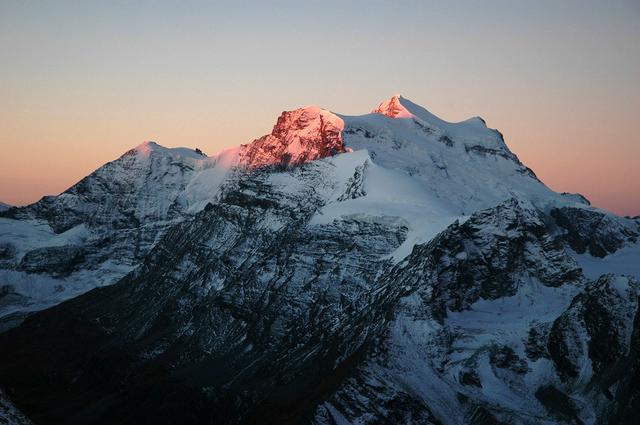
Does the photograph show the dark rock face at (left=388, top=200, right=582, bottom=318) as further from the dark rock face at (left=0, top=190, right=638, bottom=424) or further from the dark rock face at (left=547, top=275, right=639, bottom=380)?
the dark rock face at (left=547, top=275, right=639, bottom=380)

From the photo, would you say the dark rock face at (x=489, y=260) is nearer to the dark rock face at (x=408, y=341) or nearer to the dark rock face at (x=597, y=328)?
the dark rock face at (x=408, y=341)

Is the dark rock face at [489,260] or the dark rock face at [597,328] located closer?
the dark rock face at [597,328]

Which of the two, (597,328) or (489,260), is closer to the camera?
(597,328)

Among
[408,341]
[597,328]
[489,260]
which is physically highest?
[489,260]


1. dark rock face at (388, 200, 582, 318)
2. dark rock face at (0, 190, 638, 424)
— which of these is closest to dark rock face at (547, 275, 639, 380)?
dark rock face at (0, 190, 638, 424)

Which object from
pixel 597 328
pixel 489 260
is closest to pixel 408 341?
pixel 489 260

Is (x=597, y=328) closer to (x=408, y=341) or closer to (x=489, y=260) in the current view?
(x=408, y=341)

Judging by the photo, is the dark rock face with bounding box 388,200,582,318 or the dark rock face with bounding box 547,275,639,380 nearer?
the dark rock face with bounding box 547,275,639,380

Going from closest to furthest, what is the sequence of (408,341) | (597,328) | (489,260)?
1. (597,328)
2. (408,341)
3. (489,260)

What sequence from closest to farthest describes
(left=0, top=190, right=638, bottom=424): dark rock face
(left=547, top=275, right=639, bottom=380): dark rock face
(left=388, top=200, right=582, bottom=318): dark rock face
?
(left=547, top=275, right=639, bottom=380): dark rock face, (left=0, top=190, right=638, bottom=424): dark rock face, (left=388, top=200, right=582, bottom=318): dark rock face

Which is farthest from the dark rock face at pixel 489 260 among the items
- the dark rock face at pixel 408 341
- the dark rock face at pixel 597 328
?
the dark rock face at pixel 597 328

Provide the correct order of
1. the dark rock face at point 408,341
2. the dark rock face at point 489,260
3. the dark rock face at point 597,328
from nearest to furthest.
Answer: the dark rock face at point 597,328
the dark rock face at point 408,341
the dark rock face at point 489,260

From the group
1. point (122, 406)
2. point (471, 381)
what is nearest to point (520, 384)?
point (471, 381)

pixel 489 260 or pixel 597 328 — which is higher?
pixel 489 260
